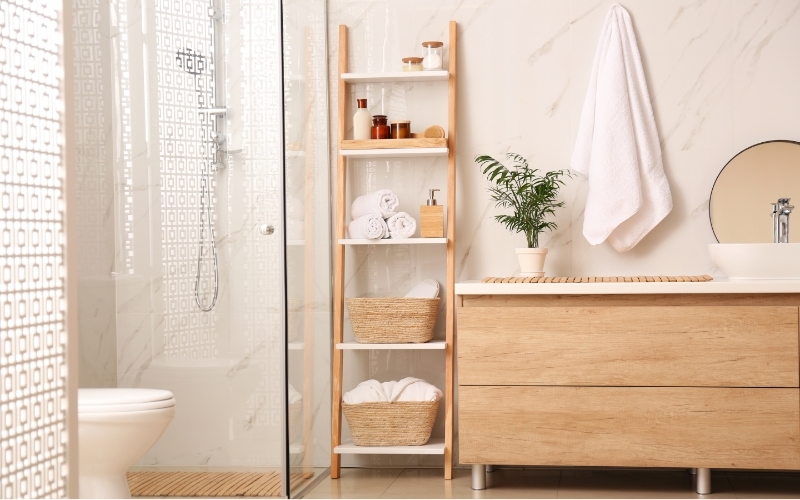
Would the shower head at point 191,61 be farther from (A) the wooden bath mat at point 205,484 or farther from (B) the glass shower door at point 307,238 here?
(A) the wooden bath mat at point 205,484

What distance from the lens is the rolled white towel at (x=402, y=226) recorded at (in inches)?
119

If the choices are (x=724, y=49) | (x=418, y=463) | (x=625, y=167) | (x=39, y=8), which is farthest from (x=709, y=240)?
(x=39, y=8)

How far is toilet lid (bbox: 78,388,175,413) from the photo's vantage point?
224 cm

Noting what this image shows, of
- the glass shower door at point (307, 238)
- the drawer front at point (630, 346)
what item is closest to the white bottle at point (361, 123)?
the glass shower door at point (307, 238)

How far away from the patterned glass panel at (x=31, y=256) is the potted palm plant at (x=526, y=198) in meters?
1.78

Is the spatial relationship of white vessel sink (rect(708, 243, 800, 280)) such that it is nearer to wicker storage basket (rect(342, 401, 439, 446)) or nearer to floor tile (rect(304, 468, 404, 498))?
wicker storage basket (rect(342, 401, 439, 446))

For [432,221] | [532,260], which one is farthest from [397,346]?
[532,260]

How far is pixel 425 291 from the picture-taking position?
121 inches

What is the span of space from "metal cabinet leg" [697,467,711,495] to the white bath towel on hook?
84 centimetres

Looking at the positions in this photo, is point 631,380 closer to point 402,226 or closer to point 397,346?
point 397,346

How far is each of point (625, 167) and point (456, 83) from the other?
0.73 m

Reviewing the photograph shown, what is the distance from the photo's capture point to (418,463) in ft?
10.5

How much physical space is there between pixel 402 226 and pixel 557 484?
1.10 meters

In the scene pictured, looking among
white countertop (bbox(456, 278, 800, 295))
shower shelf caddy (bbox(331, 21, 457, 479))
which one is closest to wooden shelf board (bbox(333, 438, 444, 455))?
shower shelf caddy (bbox(331, 21, 457, 479))
